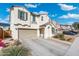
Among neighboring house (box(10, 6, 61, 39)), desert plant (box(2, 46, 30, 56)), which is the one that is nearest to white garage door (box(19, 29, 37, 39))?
neighboring house (box(10, 6, 61, 39))

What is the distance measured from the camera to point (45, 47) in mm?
1547

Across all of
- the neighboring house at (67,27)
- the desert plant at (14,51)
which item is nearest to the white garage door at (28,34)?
the desert plant at (14,51)

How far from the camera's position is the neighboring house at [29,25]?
61.3 inches

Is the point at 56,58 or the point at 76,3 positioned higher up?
the point at 76,3

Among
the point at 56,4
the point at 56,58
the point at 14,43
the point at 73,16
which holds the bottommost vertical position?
the point at 56,58

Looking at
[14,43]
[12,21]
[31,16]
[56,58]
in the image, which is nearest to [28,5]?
[31,16]

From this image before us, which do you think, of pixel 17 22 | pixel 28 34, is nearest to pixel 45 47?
pixel 28 34

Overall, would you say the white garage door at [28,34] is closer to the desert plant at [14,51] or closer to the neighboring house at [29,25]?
the neighboring house at [29,25]

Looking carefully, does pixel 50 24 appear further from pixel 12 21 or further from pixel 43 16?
pixel 12 21

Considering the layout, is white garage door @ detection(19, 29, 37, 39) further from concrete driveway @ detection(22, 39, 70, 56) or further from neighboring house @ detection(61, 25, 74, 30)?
neighboring house @ detection(61, 25, 74, 30)

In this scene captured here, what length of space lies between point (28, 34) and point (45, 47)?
0.62 ft

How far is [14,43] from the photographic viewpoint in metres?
1.54

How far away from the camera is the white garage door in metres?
1.55

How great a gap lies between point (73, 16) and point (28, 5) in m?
0.39
